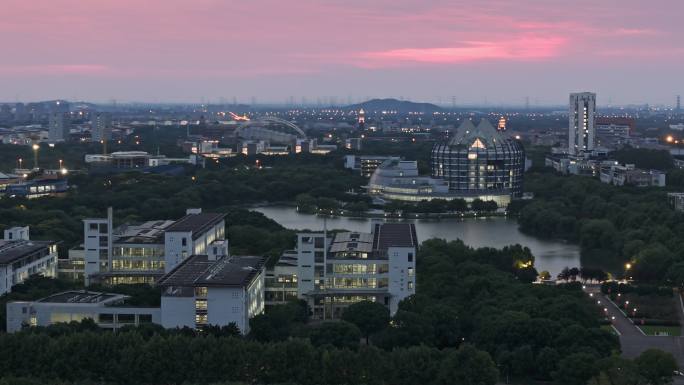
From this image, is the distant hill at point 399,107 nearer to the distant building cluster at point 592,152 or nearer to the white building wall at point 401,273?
the distant building cluster at point 592,152

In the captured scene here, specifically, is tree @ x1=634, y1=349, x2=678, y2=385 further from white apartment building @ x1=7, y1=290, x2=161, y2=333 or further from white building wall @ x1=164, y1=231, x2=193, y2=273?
white building wall @ x1=164, y1=231, x2=193, y2=273

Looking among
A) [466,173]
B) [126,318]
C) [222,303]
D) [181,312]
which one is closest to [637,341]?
[222,303]

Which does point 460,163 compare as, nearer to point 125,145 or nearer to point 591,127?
point 591,127

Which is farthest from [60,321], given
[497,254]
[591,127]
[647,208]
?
[591,127]

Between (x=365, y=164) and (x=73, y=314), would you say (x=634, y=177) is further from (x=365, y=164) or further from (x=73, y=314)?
(x=73, y=314)

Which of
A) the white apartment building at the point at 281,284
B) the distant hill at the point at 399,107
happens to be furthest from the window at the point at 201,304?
the distant hill at the point at 399,107

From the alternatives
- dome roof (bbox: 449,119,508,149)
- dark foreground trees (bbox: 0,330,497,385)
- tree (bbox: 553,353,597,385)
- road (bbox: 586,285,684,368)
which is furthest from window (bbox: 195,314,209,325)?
dome roof (bbox: 449,119,508,149)

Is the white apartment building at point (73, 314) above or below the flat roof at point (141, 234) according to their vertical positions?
below
